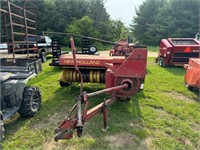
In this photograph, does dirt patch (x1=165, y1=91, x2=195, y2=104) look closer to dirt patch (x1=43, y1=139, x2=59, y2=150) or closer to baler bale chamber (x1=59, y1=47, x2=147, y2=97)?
baler bale chamber (x1=59, y1=47, x2=147, y2=97)

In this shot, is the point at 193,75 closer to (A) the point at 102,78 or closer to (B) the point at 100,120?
(A) the point at 102,78

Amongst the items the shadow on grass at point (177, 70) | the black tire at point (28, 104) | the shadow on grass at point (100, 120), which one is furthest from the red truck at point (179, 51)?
the black tire at point (28, 104)

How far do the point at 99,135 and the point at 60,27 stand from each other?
23.7m

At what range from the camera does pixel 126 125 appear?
378cm

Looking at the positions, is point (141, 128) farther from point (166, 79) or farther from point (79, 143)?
point (166, 79)

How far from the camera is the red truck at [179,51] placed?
9219 mm

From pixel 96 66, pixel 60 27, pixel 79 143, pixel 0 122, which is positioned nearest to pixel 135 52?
pixel 96 66

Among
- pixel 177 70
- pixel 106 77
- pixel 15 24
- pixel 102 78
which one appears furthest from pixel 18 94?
pixel 177 70

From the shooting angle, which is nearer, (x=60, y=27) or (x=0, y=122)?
(x=0, y=122)

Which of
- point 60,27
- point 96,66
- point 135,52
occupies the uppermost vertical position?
point 60,27

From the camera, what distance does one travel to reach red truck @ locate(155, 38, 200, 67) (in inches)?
363

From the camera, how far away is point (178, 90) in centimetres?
602

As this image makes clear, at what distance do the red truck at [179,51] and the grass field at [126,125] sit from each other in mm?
4115

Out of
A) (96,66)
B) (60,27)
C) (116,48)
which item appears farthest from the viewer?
(60,27)
